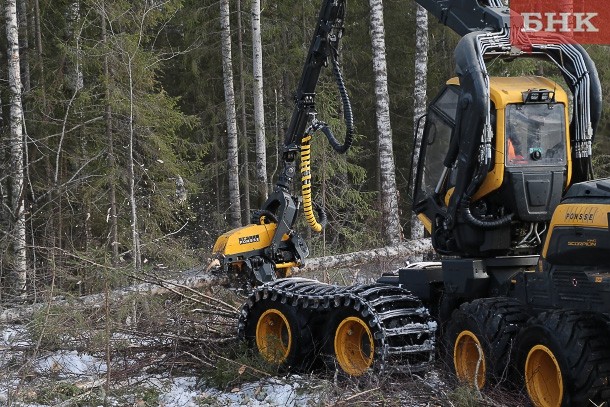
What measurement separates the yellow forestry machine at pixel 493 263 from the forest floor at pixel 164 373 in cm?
24

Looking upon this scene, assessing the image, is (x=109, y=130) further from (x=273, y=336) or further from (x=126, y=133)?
(x=273, y=336)

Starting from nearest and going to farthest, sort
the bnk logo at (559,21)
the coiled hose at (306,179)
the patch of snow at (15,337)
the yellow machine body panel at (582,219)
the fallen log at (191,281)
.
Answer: the yellow machine body panel at (582,219) < the bnk logo at (559,21) < the patch of snow at (15,337) < the fallen log at (191,281) < the coiled hose at (306,179)

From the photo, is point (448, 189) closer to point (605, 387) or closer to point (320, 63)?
point (605, 387)

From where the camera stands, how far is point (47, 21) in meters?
18.5

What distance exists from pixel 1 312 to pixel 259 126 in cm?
954

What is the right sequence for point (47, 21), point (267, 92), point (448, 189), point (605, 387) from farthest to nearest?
point (267, 92) → point (47, 21) → point (448, 189) → point (605, 387)

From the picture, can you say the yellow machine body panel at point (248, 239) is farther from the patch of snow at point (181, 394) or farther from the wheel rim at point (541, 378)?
the wheel rim at point (541, 378)

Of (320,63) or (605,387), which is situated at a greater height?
(320,63)

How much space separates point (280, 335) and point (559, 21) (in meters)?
4.49

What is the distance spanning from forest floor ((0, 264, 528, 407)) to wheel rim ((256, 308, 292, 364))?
193 millimetres

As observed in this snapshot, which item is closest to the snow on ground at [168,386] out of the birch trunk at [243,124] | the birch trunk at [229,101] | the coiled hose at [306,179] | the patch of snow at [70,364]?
the patch of snow at [70,364]

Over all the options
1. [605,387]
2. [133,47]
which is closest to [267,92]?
[133,47]

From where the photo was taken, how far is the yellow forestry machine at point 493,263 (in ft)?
20.6

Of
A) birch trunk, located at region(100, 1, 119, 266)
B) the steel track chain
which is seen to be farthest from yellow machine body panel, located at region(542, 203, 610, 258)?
birch trunk, located at region(100, 1, 119, 266)
